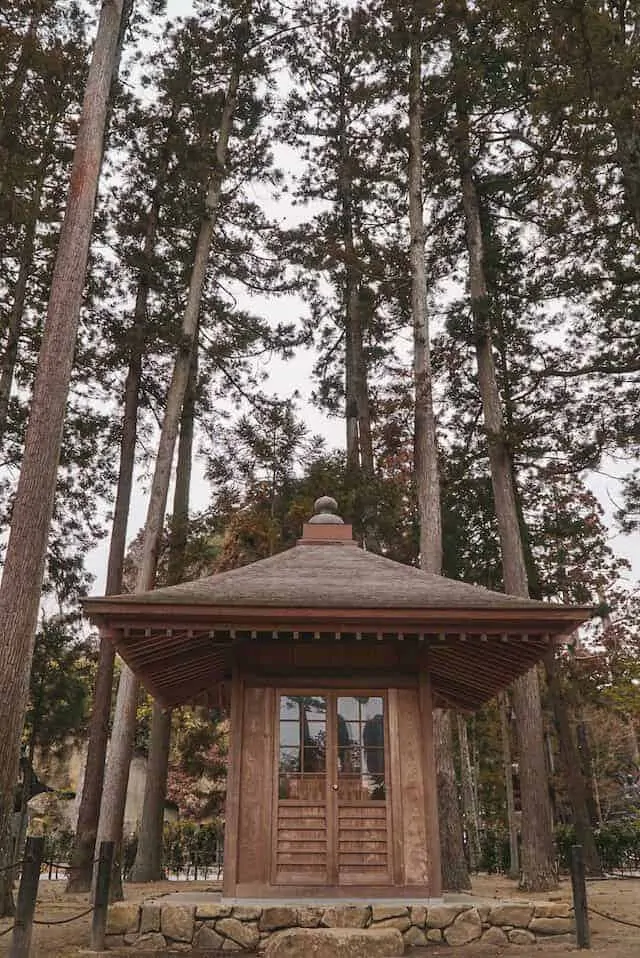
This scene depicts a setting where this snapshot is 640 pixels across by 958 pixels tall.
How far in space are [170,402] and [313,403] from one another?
6.66 m

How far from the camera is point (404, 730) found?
25.4ft

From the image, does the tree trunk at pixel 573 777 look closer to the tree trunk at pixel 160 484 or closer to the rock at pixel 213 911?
the tree trunk at pixel 160 484

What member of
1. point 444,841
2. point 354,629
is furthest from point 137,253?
point 444,841

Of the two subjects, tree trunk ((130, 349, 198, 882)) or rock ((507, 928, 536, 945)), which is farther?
tree trunk ((130, 349, 198, 882))

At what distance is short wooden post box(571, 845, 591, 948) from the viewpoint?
7.00 m

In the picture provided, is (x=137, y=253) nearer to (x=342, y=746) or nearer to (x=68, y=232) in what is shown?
(x=68, y=232)

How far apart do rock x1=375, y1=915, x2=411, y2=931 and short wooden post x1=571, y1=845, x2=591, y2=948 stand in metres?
1.64

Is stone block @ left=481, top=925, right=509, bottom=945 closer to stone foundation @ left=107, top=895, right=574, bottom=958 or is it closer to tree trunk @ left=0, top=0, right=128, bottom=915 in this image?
stone foundation @ left=107, top=895, right=574, bottom=958

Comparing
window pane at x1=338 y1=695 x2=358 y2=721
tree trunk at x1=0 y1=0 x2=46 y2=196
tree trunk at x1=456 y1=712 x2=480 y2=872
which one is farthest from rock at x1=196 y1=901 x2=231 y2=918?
tree trunk at x1=456 y1=712 x2=480 y2=872

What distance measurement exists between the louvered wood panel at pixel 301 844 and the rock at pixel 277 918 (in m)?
0.40

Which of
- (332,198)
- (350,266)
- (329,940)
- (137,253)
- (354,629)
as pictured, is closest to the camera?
(329,940)

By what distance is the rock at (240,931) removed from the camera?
6797mm

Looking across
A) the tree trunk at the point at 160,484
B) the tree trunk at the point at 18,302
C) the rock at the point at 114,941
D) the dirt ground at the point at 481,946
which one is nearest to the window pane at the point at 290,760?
the dirt ground at the point at 481,946

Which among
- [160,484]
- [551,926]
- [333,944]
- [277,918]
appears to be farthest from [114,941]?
[160,484]
